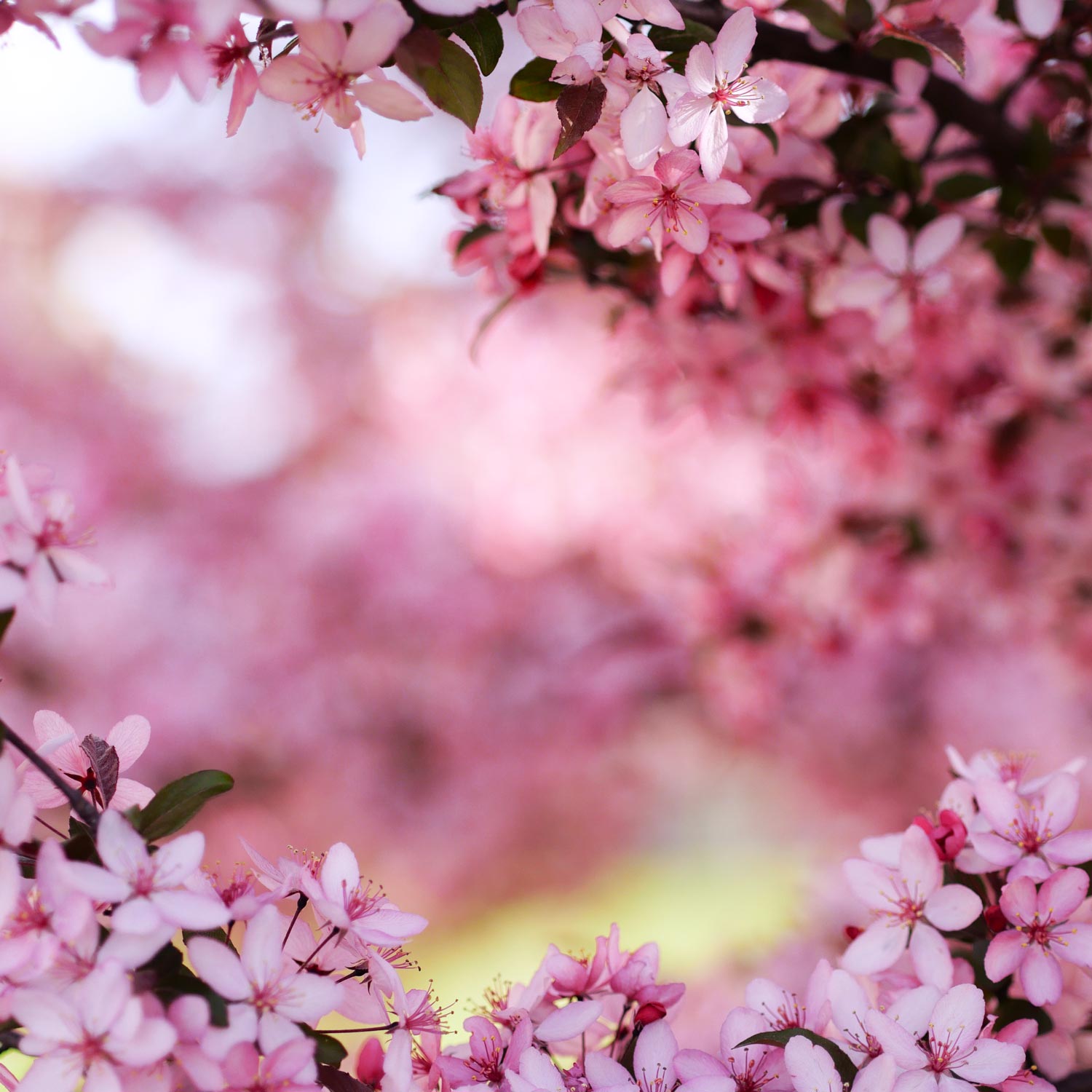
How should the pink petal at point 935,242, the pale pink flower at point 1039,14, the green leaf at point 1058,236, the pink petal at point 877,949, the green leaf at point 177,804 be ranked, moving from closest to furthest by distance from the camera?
1. the green leaf at point 177,804
2. the pink petal at point 877,949
3. the pale pink flower at point 1039,14
4. the pink petal at point 935,242
5. the green leaf at point 1058,236

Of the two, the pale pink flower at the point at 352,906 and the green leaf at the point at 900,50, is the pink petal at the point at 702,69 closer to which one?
the green leaf at the point at 900,50

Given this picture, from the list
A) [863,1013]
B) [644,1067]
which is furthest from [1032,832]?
[644,1067]

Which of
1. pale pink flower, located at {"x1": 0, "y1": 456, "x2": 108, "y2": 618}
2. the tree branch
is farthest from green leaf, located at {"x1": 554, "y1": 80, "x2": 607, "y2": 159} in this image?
pale pink flower, located at {"x1": 0, "y1": 456, "x2": 108, "y2": 618}

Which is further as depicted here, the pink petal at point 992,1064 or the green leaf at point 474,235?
the green leaf at point 474,235

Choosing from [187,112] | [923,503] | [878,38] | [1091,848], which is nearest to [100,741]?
[1091,848]

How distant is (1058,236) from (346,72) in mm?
819

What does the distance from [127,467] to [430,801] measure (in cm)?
153

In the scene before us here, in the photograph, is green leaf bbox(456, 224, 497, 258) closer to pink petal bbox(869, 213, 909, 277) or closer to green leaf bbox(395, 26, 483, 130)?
green leaf bbox(395, 26, 483, 130)

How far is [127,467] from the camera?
10.9 feet

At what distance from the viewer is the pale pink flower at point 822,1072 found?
1.87ft

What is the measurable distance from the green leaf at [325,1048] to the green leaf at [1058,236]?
103 cm

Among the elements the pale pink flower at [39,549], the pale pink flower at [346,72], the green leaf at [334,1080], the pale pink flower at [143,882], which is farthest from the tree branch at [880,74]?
the green leaf at [334,1080]

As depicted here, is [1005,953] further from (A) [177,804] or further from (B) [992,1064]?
(A) [177,804]

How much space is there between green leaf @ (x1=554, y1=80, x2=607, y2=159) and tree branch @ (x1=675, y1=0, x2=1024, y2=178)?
111 mm
